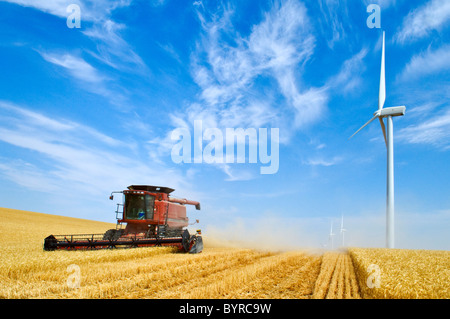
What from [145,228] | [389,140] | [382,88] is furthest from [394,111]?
[145,228]

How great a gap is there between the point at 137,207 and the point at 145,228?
1.82m

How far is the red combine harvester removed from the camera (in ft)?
65.7

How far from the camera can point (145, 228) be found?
2475 centimetres

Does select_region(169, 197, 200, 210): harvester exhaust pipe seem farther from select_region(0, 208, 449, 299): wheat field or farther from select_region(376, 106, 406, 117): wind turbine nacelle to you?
select_region(376, 106, 406, 117): wind turbine nacelle

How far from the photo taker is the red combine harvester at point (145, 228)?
65.7 feet

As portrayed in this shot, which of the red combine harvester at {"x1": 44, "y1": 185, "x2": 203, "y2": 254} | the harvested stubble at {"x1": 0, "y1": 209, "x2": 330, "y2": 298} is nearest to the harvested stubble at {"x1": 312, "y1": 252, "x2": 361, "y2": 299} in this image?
the harvested stubble at {"x1": 0, "y1": 209, "x2": 330, "y2": 298}

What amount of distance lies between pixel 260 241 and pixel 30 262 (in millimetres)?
26591

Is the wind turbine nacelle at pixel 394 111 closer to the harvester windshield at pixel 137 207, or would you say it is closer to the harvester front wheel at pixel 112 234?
the harvester windshield at pixel 137 207

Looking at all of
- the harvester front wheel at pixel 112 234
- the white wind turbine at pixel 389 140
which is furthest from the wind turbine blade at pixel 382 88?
the harvester front wheel at pixel 112 234

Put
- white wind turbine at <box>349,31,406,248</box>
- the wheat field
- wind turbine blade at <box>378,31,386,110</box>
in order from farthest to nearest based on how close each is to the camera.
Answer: wind turbine blade at <box>378,31,386,110</box>
white wind turbine at <box>349,31,406,248</box>
the wheat field

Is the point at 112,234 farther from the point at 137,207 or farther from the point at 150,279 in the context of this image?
the point at 150,279

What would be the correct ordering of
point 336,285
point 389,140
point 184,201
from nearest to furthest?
point 336,285, point 184,201, point 389,140
